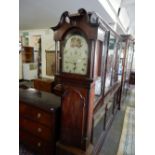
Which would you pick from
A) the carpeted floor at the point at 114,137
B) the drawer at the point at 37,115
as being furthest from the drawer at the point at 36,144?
the carpeted floor at the point at 114,137

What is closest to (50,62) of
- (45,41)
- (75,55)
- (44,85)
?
(45,41)

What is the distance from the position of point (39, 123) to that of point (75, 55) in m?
0.97

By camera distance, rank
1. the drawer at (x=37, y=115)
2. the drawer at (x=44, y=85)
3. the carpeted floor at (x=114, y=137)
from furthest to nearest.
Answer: the drawer at (x=44, y=85)
the carpeted floor at (x=114, y=137)
the drawer at (x=37, y=115)

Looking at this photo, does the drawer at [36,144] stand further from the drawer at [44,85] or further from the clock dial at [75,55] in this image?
the drawer at [44,85]

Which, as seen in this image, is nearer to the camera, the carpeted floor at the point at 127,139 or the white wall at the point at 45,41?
the carpeted floor at the point at 127,139

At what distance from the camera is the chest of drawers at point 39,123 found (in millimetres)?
1669

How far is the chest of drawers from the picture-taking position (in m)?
1.67

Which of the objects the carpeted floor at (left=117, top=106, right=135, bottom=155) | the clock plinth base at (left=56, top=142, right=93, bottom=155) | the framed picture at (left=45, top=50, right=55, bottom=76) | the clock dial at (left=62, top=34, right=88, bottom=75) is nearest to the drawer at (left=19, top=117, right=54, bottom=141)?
the clock plinth base at (left=56, top=142, right=93, bottom=155)

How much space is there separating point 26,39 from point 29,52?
27.3 inches

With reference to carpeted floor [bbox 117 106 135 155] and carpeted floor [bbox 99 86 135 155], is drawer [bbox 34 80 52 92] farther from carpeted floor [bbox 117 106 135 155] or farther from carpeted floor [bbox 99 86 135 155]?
carpeted floor [bbox 117 106 135 155]
